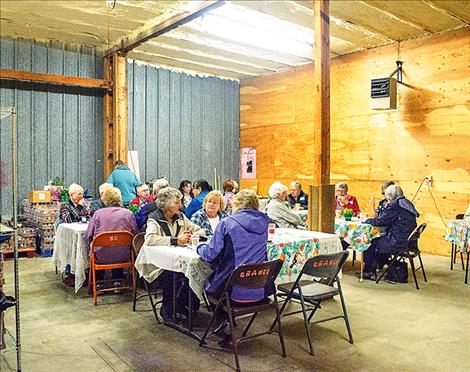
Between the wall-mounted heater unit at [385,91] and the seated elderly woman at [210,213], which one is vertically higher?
the wall-mounted heater unit at [385,91]

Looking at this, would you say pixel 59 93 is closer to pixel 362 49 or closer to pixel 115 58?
pixel 115 58

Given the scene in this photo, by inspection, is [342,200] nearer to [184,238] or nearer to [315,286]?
[315,286]

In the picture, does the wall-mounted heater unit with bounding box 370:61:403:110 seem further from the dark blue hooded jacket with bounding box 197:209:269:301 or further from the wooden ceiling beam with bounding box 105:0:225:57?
the dark blue hooded jacket with bounding box 197:209:269:301

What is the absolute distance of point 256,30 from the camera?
299 inches

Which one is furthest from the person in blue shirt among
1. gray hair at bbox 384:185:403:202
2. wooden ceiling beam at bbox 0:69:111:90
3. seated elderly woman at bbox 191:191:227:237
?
gray hair at bbox 384:185:403:202

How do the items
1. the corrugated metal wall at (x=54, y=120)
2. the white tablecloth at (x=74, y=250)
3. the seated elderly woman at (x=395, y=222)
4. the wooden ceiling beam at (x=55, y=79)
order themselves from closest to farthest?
the white tablecloth at (x=74, y=250) < the seated elderly woman at (x=395, y=222) < the wooden ceiling beam at (x=55, y=79) < the corrugated metal wall at (x=54, y=120)

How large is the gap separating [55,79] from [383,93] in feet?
17.8

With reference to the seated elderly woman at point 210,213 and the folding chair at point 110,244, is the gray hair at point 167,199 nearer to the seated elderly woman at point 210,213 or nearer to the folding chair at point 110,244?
the seated elderly woman at point 210,213

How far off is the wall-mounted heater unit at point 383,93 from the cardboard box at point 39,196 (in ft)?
18.2

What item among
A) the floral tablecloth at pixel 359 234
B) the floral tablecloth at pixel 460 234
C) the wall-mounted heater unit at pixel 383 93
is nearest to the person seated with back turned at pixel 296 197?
the wall-mounted heater unit at pixel 383 93

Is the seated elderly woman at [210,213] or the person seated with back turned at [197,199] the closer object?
the seated elderly woman at [210,213]

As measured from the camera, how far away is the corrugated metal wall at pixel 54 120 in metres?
7.62

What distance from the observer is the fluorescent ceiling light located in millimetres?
6914

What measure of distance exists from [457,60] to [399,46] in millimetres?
1086
